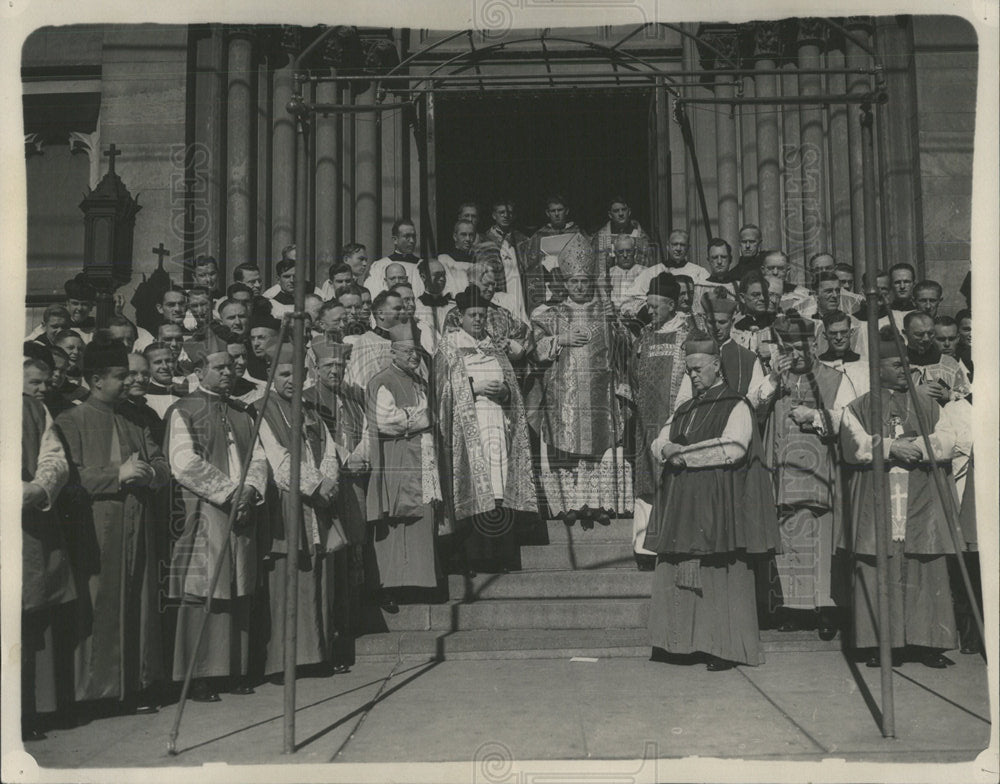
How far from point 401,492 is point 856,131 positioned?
214 inches

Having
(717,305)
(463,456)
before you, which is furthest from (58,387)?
(717,305)

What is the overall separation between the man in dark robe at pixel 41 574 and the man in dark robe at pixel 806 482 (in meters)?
4.03

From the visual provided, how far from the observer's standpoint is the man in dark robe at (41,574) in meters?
5.18

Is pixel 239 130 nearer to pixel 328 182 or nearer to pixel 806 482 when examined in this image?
pixel 328 182

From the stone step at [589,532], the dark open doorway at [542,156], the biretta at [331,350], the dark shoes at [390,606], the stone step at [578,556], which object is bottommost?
the dark shoes at [390,606]

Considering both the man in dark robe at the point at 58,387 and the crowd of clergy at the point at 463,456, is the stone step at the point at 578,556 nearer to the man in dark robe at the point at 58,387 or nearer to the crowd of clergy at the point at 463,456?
the crowd of clergy at the point at 463,456

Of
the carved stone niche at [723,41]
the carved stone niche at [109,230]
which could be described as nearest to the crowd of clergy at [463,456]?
the carved stone niche at [109,230]

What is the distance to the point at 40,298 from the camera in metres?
9.31

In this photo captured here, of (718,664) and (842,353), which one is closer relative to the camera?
(718,664)

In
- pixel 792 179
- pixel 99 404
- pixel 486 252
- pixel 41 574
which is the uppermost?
pixel 792 179

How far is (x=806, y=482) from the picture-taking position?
7031 millimetres

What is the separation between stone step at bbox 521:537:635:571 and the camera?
7562mm

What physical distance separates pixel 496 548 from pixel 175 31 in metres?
5.25

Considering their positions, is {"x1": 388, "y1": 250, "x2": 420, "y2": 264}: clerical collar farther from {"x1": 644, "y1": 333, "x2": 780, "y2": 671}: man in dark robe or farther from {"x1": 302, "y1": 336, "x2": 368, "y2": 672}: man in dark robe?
{"x1": 644, "y1": 333, "x2": 780, "y2": 671}: man in dark robe
